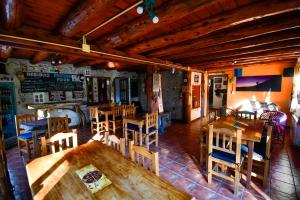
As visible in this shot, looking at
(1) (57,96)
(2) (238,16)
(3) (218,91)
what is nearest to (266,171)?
(2) (238,16)

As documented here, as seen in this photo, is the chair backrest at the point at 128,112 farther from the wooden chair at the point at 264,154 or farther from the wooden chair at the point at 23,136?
the wooden chair at the point at 264,154

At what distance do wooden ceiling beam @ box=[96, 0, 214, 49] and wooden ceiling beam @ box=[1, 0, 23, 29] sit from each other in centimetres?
111

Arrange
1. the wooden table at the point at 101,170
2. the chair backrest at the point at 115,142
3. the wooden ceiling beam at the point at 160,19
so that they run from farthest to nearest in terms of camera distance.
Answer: the chair backrest at the point at 115,142, the wooden ceiling beam at the point at 160,19, the wooden table at the point at 101,170

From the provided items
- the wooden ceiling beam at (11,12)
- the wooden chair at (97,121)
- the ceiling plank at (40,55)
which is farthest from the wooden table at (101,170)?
the ceiling plank at (40,55)

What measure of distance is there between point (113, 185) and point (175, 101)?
5323 mm

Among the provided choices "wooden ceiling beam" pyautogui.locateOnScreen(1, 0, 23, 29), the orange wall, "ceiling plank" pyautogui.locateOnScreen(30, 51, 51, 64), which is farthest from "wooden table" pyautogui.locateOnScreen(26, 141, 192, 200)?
the orange wall

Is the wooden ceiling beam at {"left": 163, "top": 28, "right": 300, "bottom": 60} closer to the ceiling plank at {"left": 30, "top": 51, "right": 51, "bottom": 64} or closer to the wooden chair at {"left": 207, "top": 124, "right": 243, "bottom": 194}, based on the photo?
the wooden chair at {"left": 207, "top": 124, "right": 243, "bottom": 194}

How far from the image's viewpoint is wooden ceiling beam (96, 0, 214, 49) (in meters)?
1.42

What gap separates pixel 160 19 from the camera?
1620 millimetres

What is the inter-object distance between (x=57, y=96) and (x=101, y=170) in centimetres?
447

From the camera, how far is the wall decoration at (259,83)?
5.03 m

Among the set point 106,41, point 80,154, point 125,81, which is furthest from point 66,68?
point 80,154

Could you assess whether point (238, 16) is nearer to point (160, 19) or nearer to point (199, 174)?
point (160, 19)

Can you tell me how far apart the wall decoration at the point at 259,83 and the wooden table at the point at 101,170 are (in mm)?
5897
